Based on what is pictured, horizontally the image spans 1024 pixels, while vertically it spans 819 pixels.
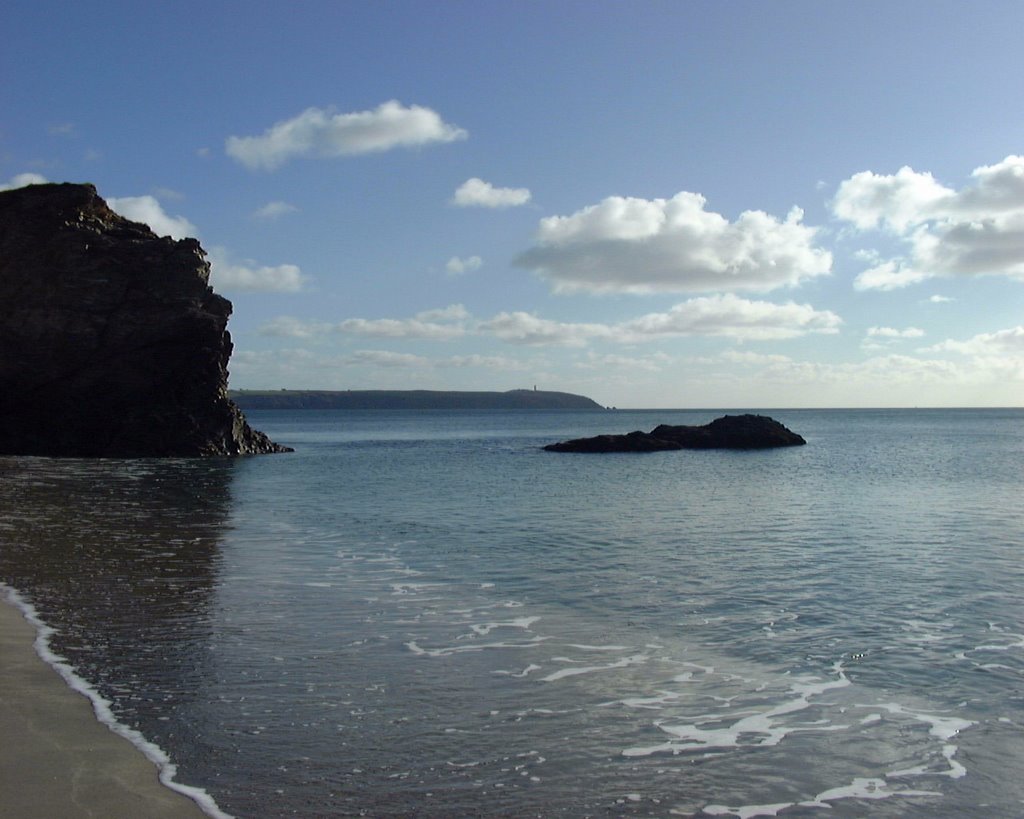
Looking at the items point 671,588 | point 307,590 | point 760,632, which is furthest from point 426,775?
point 671,588

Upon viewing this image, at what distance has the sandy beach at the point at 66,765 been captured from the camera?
272 inches

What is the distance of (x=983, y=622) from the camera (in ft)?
50.1

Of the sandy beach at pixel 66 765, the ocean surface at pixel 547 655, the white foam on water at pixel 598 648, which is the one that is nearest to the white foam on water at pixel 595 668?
the ocean surface at pixel 547 655

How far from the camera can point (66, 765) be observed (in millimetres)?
7703

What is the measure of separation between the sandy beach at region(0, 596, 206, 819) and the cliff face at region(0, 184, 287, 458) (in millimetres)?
57565

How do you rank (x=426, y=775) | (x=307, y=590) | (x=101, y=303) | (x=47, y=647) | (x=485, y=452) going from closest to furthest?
(x=426, y=775) → (x=47, y=647) → (x=307, y=590) → (x=101, y=303) → (x=485, y=452)

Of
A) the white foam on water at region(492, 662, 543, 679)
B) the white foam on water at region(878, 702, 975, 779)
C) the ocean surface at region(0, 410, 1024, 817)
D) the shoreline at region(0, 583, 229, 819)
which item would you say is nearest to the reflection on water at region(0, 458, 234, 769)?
the ocean surface at region(0, 410, 1024, 817)

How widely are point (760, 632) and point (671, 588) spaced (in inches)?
143

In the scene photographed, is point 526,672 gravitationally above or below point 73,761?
below

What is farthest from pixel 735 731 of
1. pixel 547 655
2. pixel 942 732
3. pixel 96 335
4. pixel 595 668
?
pixel 96 335

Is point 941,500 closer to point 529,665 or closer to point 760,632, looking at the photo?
point 760,632

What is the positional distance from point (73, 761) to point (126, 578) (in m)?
10.2

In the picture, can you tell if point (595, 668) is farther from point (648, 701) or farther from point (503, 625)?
point (503, 625)

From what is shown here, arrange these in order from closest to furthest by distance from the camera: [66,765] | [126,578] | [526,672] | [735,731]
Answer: [66,765]
[735,731]
[526,672]
[126,578]
